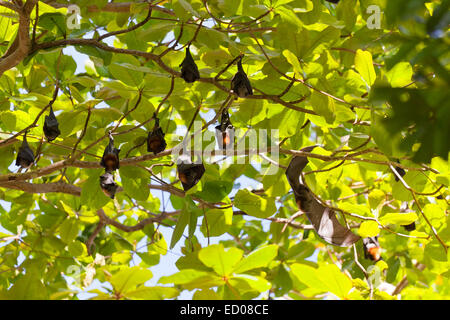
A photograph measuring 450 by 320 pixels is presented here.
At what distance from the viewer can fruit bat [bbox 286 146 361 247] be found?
2105 mm

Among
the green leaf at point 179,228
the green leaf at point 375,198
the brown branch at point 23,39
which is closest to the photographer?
the brown branch at point 23,39

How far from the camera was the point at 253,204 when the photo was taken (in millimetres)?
2307

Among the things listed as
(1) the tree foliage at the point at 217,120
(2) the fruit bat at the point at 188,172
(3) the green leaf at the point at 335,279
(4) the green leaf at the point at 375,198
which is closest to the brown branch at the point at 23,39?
(1) the tree foliage at the point at 217,120

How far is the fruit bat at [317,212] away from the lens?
6.91 feet

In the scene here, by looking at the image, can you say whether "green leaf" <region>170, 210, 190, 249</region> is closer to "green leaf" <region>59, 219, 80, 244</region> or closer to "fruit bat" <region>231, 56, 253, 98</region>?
"fruit bat" <region>231, 56, 253, 98</region>

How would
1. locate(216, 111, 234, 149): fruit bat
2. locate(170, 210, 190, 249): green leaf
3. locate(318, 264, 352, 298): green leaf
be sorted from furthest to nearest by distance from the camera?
1. locate(216, 111, 234, 149): fruit bat
2. locate(170, 210, 190, 249): green leaf
3. locate(318, 264, 352, 298): green leaf

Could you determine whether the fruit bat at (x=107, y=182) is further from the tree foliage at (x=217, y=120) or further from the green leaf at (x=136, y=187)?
the green leaf at (x=136, y=187)

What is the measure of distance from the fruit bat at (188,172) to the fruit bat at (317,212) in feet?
1.27

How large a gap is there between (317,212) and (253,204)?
0.99ft

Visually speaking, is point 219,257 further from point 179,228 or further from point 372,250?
point 372,250

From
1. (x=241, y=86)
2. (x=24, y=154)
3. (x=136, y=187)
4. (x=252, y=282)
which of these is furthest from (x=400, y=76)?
(x=24, y=154)

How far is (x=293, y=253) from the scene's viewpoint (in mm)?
3426

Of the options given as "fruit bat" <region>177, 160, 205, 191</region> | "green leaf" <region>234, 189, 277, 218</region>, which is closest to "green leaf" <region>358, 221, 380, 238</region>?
"green leaf" <region>234, 189, 277, 218</region>

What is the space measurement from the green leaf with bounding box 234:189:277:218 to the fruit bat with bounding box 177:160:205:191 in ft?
1.09
